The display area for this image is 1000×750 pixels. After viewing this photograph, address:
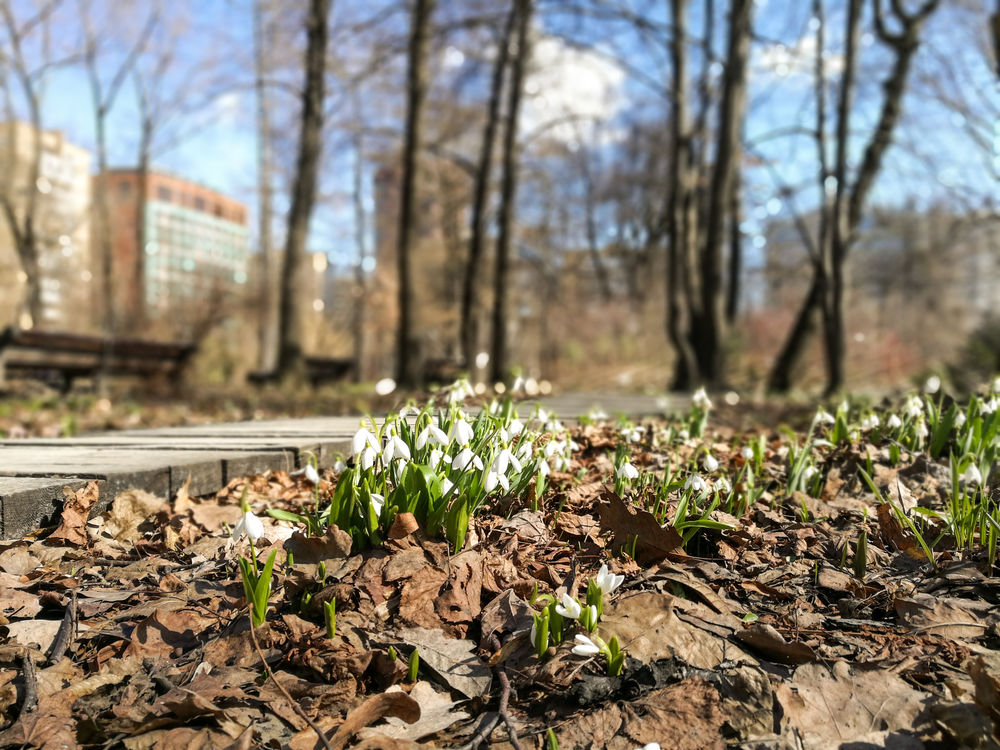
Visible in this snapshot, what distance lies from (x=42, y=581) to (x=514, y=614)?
3.98ft

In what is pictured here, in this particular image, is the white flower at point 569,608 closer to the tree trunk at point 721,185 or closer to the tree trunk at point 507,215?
the tree trunk at point 721,185

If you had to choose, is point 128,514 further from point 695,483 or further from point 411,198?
point 411,198

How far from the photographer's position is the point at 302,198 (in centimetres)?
1293

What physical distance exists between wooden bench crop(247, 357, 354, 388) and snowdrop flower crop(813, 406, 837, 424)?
1015 centimetres

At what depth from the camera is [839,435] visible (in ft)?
10.6

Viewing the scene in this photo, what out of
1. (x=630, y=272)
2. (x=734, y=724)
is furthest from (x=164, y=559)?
(x=630, y=272)

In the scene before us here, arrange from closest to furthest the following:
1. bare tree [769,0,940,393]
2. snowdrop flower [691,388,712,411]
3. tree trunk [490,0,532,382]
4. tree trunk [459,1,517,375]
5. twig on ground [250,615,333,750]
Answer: twig on ground [250,615,333,750] < snowdrop flower [691,388,712,411] < bare tree [769,0,940,393] < tree trunk [490,0,532,382] < tree trunk [459,1,517,375]

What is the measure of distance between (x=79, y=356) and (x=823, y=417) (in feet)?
30.4

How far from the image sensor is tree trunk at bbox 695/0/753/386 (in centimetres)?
1103

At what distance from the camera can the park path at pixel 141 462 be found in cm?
234

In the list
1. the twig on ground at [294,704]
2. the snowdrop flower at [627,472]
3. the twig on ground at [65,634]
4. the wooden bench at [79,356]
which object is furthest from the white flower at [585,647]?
the wooden bench at [79,356]

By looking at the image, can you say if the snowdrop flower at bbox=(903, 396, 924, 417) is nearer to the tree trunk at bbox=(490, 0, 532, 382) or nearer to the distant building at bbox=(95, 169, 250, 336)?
the tree trunk at bbox=(490, 0, 532, 382)

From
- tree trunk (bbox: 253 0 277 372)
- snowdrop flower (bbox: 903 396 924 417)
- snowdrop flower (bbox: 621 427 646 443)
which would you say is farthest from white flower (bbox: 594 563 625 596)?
tree trunk (bbox: 253 0 277 372)

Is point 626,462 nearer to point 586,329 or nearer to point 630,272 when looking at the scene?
point 586,329
